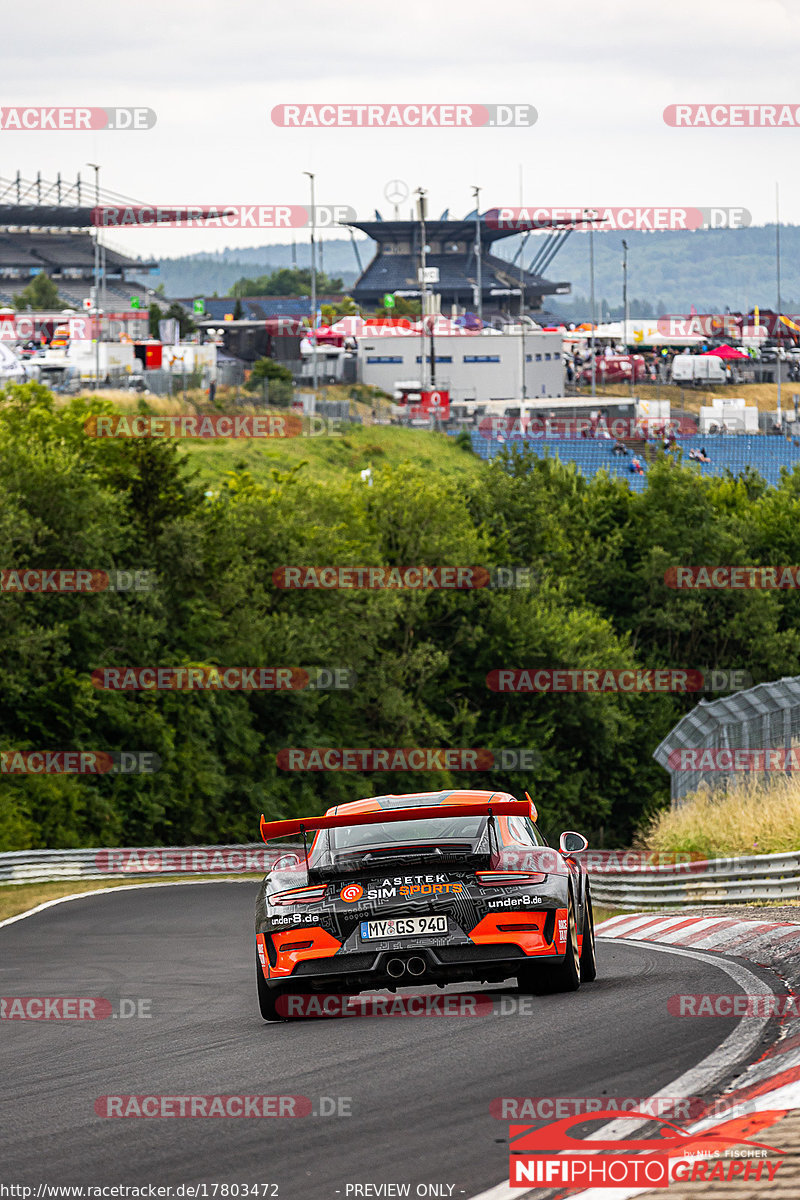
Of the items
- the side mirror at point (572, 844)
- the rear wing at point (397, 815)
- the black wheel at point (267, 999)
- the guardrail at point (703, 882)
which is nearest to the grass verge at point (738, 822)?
the guardrail at point (703, 882)

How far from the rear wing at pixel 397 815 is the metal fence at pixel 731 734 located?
13.1m

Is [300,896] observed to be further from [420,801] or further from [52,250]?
[52,250]

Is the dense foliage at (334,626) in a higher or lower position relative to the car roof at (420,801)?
lower

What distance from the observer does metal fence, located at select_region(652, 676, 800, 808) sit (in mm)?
22422

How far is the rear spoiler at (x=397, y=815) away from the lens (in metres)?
8.80

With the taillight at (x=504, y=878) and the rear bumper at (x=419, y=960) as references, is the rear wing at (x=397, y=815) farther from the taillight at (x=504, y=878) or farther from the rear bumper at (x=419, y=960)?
the rear bumper at (x=419, y=960)

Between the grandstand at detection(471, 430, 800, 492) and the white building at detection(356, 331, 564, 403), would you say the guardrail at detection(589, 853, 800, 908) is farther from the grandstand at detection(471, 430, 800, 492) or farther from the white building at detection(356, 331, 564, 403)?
the white building at detection(356, 331, 564, 403)

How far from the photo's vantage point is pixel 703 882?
17828 mm

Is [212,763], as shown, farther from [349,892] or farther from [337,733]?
[349,892]

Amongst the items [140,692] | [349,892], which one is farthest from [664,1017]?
[140,692]

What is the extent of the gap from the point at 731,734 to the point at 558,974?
15.9m

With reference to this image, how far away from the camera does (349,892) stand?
841cm

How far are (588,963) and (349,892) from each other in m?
2.14

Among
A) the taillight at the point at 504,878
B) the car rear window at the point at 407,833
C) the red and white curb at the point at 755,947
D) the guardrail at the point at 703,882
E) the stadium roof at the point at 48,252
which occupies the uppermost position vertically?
the stadium roof at the point at 48,252
